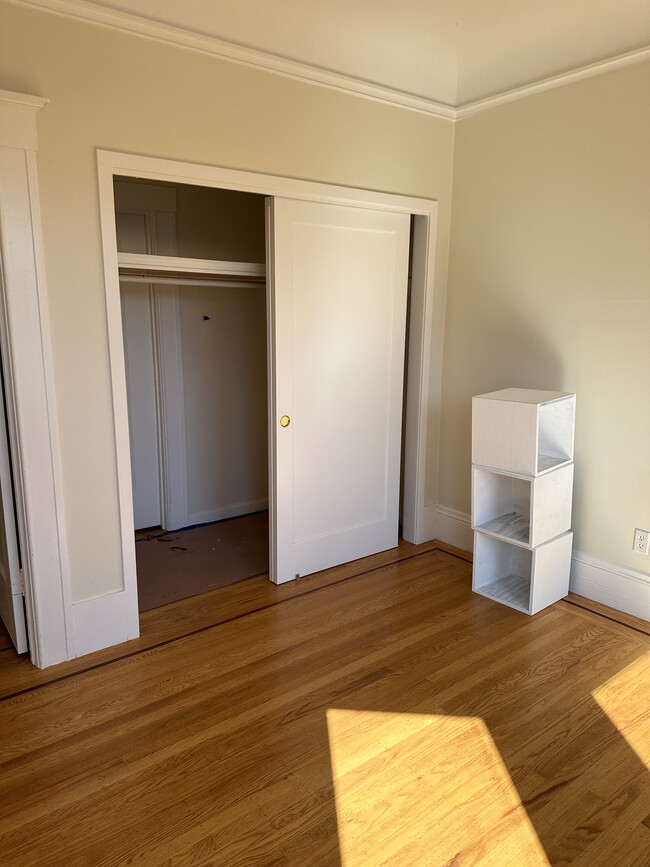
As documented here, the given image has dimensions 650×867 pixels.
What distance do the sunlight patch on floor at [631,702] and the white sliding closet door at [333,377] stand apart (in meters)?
1.52

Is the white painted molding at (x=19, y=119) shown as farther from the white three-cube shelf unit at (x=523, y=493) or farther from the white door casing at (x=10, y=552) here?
the white three-cube shelf unit at (x=523, y=493)

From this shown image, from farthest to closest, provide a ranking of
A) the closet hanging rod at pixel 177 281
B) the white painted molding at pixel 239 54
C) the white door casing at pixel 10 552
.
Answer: the closet hanging rod at pixel 177 281 < the white door casing at pixel 10 552 < the white painted molding at pixel 239 54

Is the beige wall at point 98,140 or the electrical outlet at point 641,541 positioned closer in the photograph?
the beige wall at point 98,140

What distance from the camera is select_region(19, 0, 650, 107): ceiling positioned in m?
2.62

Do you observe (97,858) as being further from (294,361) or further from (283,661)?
(294,361)

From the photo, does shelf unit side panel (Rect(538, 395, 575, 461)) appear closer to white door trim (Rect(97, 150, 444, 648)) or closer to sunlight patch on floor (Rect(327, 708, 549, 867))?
white door trim (Rect(97, 150, 444, 648))

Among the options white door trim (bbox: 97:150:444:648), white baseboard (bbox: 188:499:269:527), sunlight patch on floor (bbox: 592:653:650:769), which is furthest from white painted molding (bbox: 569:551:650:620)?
white baseboard (bbox: 188:499:269:527)

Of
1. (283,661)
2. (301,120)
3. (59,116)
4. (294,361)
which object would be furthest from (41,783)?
(301,120)

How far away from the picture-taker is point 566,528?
3152mm

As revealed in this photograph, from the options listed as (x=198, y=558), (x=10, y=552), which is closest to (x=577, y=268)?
(x=198, y=558)

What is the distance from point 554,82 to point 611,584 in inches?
95.0

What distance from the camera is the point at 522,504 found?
3389 mm

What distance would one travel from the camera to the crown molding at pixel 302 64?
2.29 metres

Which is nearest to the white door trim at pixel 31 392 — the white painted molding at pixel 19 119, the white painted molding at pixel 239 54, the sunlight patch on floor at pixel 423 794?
the white painted molding at pixel 19 119
